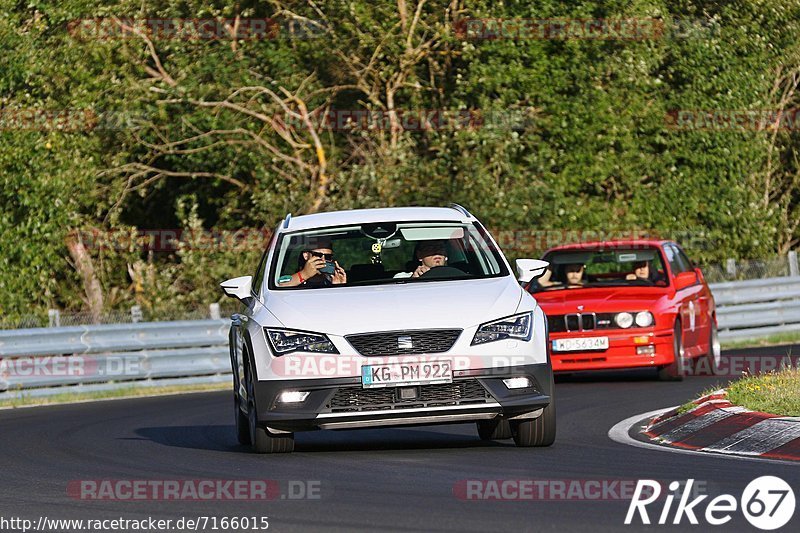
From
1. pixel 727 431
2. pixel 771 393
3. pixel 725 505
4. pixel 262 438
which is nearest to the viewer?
pixel 725 505

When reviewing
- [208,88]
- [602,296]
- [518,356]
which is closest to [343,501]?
[518,356]

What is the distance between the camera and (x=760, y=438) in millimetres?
10328

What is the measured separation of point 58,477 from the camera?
10297 mm

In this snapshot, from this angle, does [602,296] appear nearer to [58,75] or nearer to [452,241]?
[452,241]

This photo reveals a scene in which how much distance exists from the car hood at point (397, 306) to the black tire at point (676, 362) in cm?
736

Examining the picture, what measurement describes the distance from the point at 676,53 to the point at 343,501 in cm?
2480

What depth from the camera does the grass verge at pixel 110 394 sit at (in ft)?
64.5

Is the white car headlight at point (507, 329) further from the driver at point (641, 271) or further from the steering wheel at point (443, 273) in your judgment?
the driver at point (641, 271)

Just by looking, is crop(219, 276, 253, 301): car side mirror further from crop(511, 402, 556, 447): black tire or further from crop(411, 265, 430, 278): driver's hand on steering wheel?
crop(511, 402, 556, 447): black tire

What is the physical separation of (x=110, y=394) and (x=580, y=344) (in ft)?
20.2

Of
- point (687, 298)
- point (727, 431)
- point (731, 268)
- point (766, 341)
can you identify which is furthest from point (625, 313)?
point (731, 268)

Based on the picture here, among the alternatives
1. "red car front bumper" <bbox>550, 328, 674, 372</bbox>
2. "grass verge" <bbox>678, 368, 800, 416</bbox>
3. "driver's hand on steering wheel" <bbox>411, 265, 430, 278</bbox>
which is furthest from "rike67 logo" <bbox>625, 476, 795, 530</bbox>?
"red car front bumper" <bbox>550, 328, 674, 372</bbox>

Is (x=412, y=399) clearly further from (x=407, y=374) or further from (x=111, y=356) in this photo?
(x=111, y=356)

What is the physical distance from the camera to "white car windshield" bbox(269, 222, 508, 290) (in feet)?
37.7
